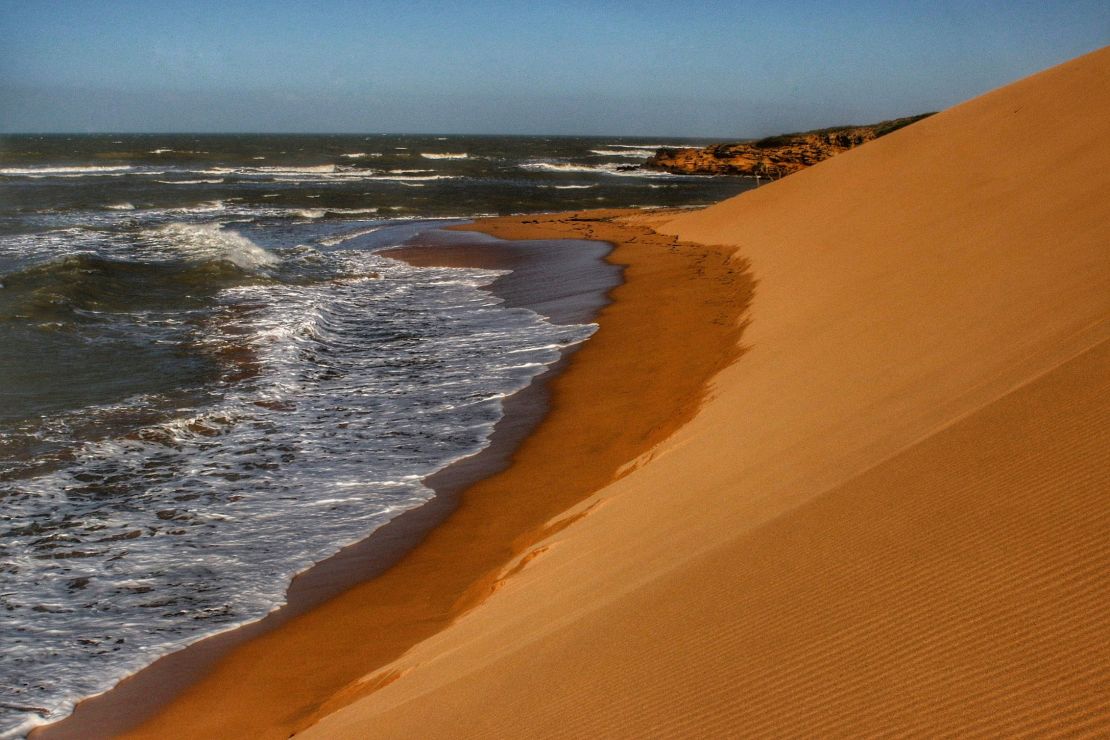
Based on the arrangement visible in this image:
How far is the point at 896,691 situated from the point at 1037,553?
2.69 feet

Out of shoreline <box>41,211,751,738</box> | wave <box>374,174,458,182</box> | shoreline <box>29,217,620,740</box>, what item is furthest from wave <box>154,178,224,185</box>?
shoreline <box>41,211,751,738</box>

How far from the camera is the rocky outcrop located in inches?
2399

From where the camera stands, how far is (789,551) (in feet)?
13.4

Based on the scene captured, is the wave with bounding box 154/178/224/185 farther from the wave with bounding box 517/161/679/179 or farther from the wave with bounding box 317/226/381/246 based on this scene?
the wave with bounding box 517/161/679/179

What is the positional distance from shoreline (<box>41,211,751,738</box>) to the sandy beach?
26mm

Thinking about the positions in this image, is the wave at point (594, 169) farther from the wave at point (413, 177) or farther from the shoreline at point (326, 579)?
the shoreline at point (326, 579)

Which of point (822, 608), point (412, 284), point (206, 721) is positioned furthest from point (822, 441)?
point (412, 284)

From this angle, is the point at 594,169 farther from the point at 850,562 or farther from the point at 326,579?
the point at 850,562

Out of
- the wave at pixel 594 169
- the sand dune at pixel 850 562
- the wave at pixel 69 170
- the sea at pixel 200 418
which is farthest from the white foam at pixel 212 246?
the wave at pixel 594 169

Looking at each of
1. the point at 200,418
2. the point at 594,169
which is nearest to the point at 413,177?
the point at 594,169

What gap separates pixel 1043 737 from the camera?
237cm

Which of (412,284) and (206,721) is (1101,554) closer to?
(206,721)

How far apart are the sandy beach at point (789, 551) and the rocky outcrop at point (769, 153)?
50737mm

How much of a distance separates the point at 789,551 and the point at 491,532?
10.8 feet
